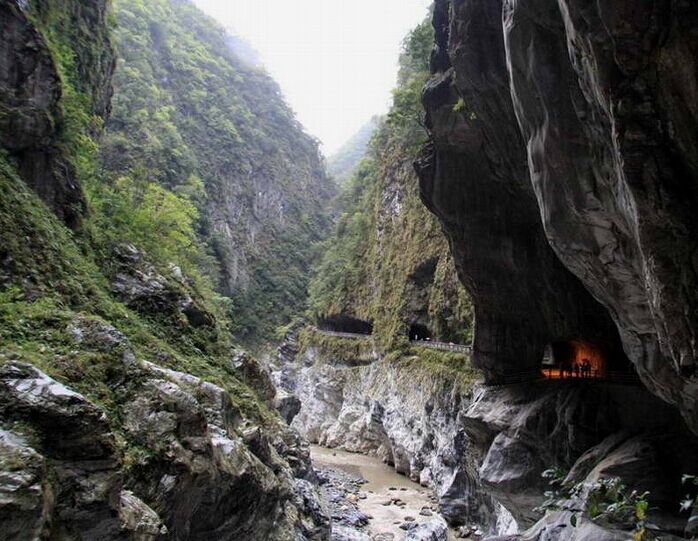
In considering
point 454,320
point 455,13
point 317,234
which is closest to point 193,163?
point 317,234

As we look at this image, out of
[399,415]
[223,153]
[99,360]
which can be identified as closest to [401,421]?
[399,415]

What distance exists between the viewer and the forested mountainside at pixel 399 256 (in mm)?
22136

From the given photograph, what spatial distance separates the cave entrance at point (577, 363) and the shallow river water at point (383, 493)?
782cm

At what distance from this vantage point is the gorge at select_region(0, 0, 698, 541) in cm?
620

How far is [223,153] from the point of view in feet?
215

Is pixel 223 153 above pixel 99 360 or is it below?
above

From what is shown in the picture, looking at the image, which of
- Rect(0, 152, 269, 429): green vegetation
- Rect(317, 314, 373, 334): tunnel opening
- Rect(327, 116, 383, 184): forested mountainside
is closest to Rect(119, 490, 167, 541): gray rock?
Rect(0, 152, 269, 429): green vegetation

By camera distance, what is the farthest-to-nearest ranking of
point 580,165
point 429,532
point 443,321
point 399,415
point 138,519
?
point 399,415
point 443,321
point 429,532
point 580,165
point 138,519

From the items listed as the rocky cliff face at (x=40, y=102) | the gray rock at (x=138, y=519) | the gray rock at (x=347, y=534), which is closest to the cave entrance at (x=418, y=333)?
the gray rock at (x=347, y=534)

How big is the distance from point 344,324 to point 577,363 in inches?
1088

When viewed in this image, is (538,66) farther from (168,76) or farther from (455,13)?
(168,76)

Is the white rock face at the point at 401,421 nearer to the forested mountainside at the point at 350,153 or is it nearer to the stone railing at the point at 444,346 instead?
the stone railing at the point at 444,346

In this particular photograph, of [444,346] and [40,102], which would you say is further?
[444,346]

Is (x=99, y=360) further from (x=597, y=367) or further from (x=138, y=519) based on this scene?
(x=597, y=367)
